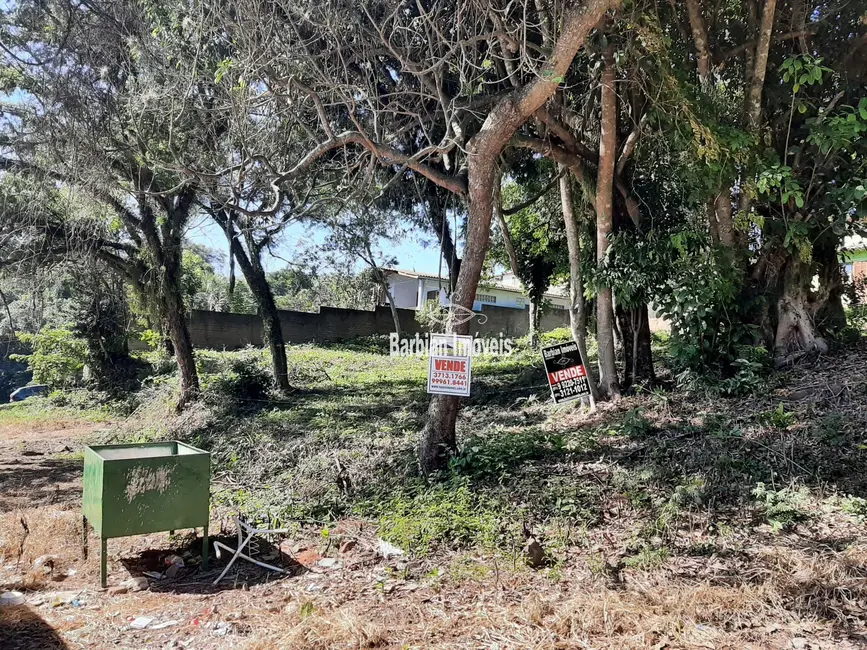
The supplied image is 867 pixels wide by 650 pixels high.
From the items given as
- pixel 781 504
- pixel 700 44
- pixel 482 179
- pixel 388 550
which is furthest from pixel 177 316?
pixel 781 504

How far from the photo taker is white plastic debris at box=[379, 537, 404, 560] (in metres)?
5.04

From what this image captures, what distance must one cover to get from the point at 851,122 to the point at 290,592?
23.2ft

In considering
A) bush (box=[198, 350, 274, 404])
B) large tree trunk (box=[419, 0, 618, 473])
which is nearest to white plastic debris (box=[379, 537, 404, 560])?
large tree trunk (box=[419, 0, 618, 473])

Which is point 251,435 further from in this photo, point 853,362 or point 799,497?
point 853,362

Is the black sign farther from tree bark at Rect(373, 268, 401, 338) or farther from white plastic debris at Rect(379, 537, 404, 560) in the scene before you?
tree bark at Rect(373, 268, 401, 338)

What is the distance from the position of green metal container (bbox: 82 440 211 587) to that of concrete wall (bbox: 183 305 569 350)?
1530 centimetres

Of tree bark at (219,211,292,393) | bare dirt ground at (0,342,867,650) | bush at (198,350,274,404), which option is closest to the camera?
bare dirt ground at (0,342,867,650)

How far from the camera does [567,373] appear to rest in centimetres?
739

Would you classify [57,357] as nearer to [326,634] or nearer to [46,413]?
[46,413]

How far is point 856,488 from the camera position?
5008mm

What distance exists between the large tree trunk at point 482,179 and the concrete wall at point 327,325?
1336cm

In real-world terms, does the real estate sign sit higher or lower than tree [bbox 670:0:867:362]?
lower

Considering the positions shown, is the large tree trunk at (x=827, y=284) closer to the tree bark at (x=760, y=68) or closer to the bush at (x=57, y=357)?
the tree bark at (x=760, y=68)

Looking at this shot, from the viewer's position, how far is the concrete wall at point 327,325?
21.8 meters
